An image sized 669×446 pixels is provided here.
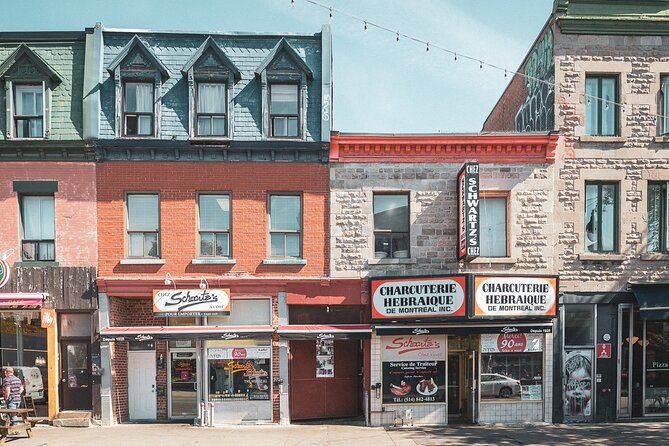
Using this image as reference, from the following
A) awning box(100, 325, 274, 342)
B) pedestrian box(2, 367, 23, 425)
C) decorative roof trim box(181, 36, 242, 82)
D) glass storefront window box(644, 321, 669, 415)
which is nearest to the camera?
pedestrian box(2, 367, 23, 425)

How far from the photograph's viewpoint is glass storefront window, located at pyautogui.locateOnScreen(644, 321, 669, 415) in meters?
16.1

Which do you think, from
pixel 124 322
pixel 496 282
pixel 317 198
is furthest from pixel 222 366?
pixel 496 282

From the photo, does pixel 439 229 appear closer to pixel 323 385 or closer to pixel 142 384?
pixel 323 385

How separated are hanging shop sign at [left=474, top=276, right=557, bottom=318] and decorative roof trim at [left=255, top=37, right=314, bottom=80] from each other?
7.95m

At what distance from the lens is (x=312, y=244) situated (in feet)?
51.7

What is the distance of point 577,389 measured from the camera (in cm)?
1578

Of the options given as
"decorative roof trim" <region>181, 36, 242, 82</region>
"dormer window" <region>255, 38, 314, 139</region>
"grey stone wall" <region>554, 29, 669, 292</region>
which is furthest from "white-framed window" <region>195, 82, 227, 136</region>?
"grey stone wall" <region>554, 29, 669, 292</region>

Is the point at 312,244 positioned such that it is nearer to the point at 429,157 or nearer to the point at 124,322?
the point at 429,157

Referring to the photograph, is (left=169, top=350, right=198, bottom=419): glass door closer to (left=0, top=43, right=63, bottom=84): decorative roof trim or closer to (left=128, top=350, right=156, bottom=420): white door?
(left=128, top=350, right=156, bottom=420): white door

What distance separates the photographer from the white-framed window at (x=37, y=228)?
15602 millimetres

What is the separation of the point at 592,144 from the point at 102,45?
15.1 meters

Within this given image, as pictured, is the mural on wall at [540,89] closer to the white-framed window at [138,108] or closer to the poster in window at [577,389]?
the poster in window at [577,389]

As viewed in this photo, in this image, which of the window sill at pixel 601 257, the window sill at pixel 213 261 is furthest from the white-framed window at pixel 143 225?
the window sill at pixel 601 257

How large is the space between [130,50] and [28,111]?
3605 mm
